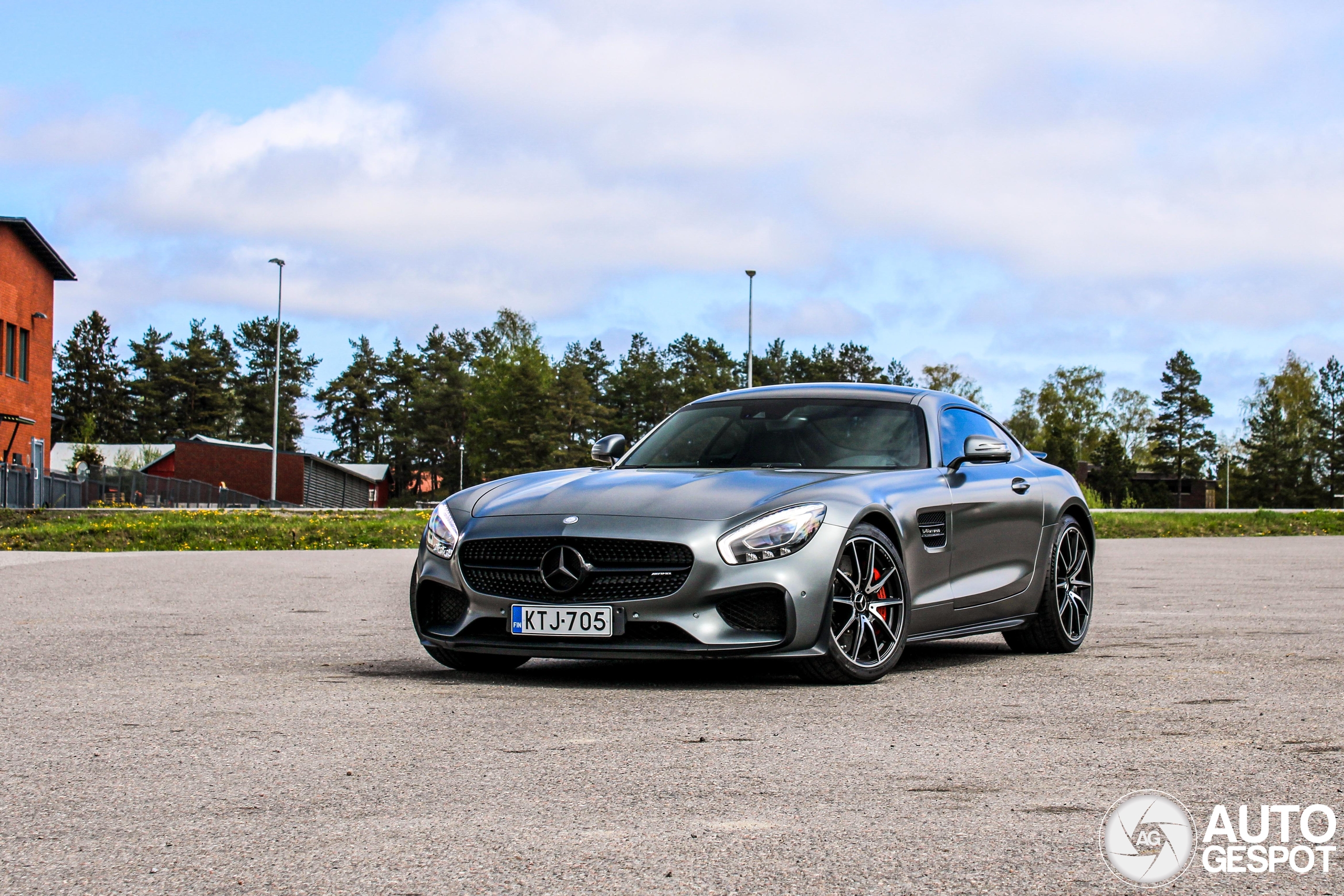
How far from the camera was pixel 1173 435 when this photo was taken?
396ft

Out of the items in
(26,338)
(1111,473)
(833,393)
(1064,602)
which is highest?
(26,338)

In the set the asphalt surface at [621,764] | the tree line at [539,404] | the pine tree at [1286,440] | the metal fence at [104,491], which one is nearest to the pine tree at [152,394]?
the tree line at [539,404]

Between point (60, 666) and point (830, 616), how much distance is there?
3809mm

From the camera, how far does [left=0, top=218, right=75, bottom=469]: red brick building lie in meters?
45.6

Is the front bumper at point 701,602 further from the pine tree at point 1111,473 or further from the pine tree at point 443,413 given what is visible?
the pine tree at point 443,413

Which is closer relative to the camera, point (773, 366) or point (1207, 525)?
point (1207, 525)

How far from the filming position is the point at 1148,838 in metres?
3.63

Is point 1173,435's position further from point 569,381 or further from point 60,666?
point 60,666

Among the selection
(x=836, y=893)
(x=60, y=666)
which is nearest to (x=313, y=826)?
(x=836, y=893)

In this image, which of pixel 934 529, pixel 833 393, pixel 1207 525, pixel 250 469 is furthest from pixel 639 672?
pixel 250 469

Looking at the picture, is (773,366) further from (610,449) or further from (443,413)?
(610,449)

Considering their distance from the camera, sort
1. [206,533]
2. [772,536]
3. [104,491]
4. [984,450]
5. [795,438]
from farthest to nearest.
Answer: [104,491] → [206,533] → [795,438] → [984,450] → [772,536]

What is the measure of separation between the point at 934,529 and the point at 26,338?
152 ft

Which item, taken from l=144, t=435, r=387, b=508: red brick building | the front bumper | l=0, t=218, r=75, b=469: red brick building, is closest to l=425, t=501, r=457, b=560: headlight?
the front bumper
